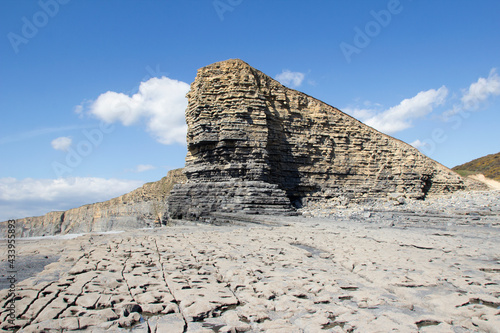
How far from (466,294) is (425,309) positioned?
2.23ft

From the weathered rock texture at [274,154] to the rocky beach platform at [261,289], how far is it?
405 inches

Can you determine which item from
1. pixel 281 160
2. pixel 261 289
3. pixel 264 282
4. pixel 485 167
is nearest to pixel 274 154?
pixel 281 160

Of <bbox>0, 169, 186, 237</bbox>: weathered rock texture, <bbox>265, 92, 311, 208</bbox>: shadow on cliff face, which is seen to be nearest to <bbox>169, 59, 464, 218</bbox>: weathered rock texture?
<bbox>265, 92, 311, 208</bbox>: shadow on cliff face

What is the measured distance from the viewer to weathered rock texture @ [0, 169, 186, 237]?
40094mm

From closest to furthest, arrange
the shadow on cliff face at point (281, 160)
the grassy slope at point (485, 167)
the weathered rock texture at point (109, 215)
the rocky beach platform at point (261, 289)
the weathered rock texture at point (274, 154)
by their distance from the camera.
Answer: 1. the rocky beach platform at point (261, 289)
2. the weathered rock texture at point (274, 154)
3. the shadow on cliff face at point (281, 160)
4. the weathered rock texture at point (109, 215)
5. the grassy slope at point (485, 167)

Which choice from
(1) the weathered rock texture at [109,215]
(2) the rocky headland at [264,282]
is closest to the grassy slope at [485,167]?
(2) the rocky headland at [264,282]

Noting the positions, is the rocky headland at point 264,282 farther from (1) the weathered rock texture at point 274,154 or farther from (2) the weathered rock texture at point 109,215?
(2) the weathered rock texture at point 109,215

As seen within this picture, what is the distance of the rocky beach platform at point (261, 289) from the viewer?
2.67 m

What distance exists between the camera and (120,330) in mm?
2527

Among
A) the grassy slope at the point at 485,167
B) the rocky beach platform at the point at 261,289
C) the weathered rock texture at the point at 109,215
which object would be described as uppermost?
the grassy slope at the point at 485,167

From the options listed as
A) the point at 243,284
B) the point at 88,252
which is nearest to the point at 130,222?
the point at 88,252

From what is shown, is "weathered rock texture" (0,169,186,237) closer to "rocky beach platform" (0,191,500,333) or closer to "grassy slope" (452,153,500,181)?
"rocky beach platform" (0,191,500,333)

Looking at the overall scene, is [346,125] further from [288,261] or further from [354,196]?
[288,261]

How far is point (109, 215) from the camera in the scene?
41.4 meters
